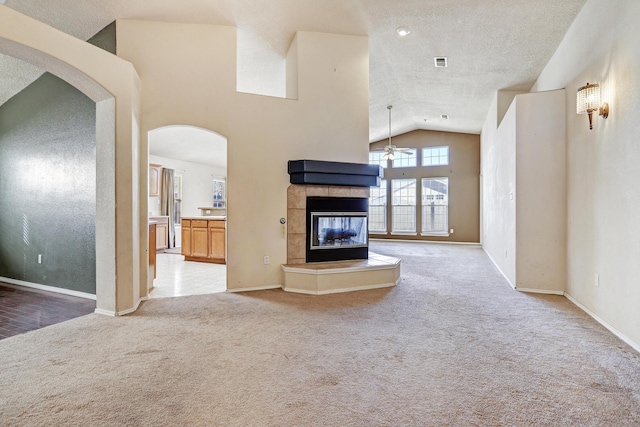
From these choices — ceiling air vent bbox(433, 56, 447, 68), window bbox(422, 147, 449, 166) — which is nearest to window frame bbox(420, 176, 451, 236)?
window bbox(422, 147, 449, 166)

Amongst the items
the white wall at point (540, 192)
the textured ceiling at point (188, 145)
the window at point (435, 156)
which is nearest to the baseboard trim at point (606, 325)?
the white wall at point (540, 192)

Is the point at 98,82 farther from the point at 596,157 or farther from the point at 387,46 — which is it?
the point at 596,157

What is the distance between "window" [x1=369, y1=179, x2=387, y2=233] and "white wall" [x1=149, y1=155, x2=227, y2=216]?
5324 mm

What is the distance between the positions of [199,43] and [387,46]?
281 centimetres

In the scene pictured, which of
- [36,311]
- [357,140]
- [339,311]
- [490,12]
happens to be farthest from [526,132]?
[36,311]

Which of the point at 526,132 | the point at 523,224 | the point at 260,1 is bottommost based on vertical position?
the point at 523,224

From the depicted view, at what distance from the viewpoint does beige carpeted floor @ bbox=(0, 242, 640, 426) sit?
1681 mm

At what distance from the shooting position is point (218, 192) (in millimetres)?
10164

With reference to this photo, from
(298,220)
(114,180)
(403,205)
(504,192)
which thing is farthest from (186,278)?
(403,205)

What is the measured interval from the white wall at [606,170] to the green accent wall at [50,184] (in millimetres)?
5249

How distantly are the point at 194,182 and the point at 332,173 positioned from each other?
21.0ft

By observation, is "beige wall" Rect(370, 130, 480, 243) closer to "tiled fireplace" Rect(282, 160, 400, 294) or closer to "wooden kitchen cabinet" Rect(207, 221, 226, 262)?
"tiled fireplace" Rect(282, 160, 400, 294)

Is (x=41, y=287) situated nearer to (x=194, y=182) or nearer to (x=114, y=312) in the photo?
(x=114, y=312)

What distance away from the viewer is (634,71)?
98.3 inches
